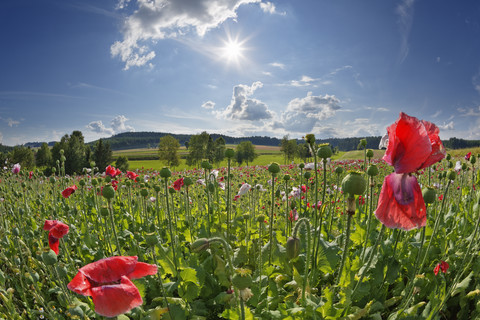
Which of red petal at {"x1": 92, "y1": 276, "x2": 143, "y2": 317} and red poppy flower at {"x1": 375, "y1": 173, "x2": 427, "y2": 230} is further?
red poppy flower at {"x1": 375, "y1": 173, "x2": 427, "y2": 230}

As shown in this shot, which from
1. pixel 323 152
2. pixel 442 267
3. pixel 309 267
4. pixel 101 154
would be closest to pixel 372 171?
pixel 323 152

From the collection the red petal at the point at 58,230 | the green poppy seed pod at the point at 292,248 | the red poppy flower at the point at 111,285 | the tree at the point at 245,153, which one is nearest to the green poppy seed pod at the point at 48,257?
the red petal at the point at 58,230

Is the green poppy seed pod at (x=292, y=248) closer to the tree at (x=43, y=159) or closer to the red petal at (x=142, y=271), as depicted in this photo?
the red petal at (x=142, y=271)

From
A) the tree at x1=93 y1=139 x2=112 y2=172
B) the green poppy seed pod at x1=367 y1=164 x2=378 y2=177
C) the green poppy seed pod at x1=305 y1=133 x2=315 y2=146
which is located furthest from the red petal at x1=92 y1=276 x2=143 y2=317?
the tree at x1=93 y1=139 x2=112 y2=172

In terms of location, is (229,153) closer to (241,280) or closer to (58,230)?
(241,280)

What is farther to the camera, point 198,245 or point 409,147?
point 198,245

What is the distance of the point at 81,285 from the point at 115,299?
5.5 inches

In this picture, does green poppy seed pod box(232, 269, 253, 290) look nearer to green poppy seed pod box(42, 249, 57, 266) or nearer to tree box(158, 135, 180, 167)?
green poppy seed pod box(42, 249, 57, 266)

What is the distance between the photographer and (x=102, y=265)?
1.01m

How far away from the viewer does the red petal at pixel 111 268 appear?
3.27 feet

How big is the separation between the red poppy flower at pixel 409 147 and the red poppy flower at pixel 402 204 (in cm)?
5

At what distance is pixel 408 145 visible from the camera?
1.05 meters

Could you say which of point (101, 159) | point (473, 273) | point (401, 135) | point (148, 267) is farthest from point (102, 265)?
point (101, 159)

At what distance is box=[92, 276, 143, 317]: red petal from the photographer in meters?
0.91
